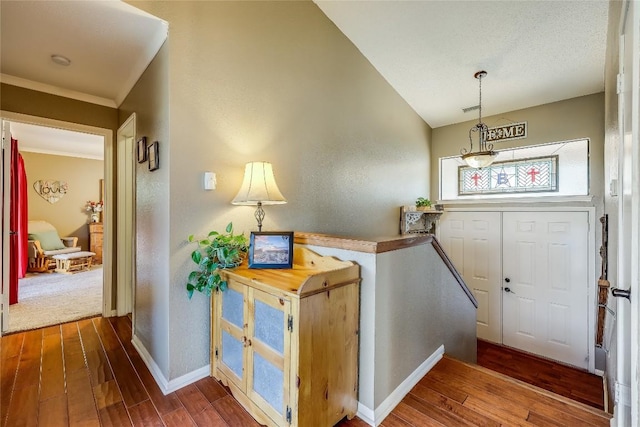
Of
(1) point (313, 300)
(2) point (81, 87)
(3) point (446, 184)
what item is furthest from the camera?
(3) point (446, 184)

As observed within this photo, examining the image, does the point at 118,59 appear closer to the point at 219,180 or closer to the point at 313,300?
the point at 219,180

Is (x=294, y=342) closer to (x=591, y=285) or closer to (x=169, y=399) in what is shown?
(x=169, y=399)

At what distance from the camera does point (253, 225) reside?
2275mm

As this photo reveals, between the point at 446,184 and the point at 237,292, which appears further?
the point at 446,184

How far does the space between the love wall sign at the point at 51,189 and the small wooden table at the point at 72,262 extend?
1532mm

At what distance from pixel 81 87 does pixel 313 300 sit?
10.1 ft

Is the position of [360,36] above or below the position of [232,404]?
above

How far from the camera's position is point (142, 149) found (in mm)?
2225

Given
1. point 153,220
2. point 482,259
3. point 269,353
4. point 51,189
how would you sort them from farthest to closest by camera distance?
point 51,189
point 482,259
point 153,220
point 269,353

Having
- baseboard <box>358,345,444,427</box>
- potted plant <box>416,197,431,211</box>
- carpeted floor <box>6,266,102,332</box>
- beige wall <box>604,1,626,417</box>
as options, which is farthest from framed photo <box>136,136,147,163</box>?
potted plant <box>416,197,431,211</box>

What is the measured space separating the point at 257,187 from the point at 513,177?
3.77 metres

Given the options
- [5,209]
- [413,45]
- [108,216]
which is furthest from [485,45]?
[5,209]

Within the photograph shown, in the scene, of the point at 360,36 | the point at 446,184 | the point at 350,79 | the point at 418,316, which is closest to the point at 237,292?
the point at 418,316

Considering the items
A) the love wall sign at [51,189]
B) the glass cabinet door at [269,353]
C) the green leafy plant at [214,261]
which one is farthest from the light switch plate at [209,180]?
the love wall sign at [51,189]
